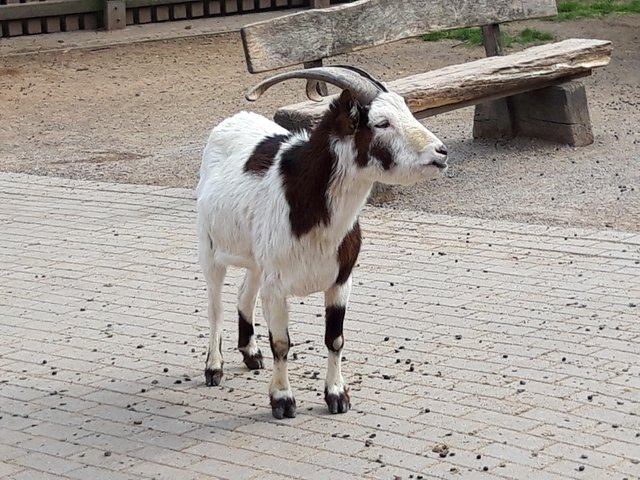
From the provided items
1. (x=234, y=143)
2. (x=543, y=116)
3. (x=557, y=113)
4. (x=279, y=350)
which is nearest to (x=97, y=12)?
(x=543, y=116)

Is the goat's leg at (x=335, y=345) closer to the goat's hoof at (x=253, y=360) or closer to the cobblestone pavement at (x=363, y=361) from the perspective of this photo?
the cobblestone pavement at (x=363, y=361)

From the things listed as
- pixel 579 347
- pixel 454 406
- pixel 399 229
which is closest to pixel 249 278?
pixel 454 406

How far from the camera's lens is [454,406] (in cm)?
571

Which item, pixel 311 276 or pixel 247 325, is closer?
pixel 311 276

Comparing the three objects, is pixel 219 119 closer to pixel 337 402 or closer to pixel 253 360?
pixel 253 360

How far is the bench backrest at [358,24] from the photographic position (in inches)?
385

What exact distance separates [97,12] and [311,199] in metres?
10.8

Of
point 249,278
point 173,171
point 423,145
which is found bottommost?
point 173,171

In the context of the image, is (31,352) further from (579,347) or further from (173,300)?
(579,347)

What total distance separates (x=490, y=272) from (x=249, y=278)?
206 cm

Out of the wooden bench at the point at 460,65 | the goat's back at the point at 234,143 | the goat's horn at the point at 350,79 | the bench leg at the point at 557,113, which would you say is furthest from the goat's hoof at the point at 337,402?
the bench leg at the point at 557,113

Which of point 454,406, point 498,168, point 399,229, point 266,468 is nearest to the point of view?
point 266,468

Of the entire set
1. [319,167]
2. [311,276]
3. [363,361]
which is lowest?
[363,361]

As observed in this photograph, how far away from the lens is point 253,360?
6.36 m
